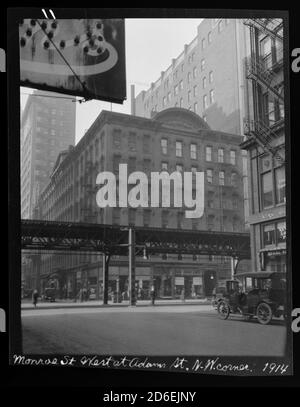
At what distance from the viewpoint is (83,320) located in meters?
6.39

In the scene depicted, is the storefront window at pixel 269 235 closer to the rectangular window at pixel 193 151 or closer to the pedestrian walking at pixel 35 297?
the rectangular window at pixel 193 151

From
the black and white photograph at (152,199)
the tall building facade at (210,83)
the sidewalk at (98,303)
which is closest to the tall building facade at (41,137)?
the black and white photograph at (152,199)

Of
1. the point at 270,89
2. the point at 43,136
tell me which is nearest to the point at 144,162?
the point at 43,136

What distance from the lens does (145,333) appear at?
6.26 m

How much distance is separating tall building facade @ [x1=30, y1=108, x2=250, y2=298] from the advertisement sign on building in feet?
1.39

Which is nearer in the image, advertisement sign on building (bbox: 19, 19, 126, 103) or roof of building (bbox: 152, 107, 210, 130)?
advertisement sign on building (bbox: 19, 19, 126, 103)

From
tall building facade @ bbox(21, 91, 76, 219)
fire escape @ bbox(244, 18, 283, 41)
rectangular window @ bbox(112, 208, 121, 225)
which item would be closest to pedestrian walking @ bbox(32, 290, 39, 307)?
tall building facade @ bbox(21, 91, 76, 219)

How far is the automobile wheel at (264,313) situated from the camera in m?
6.09

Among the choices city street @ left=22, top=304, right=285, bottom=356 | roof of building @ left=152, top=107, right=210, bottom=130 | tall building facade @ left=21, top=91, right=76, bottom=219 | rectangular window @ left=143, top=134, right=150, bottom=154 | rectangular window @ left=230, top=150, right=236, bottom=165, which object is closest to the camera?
city street @ left=22, top=304, right=285, bottom=356

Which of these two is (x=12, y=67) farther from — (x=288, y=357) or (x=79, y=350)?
(x=288, y=357)

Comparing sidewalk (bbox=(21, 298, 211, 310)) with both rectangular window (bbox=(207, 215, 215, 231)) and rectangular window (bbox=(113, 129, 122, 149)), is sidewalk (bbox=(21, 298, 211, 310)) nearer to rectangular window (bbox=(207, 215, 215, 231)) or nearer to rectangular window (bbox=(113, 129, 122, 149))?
rectangular window (bbox=(207, 215, 215, 231))

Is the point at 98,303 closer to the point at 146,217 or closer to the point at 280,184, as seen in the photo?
the point at 146,217

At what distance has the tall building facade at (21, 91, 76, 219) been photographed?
20.7ft

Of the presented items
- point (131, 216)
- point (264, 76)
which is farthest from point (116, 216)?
point (264, 76)
